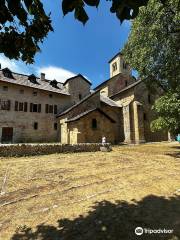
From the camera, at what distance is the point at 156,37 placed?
16125 mm

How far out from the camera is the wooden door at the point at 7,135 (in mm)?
28438

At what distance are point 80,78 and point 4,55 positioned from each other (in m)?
34.0

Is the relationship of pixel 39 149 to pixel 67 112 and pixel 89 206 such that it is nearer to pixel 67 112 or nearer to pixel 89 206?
pixel 89 206

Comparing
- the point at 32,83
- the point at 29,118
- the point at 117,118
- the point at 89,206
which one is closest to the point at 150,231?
the point at 89,206

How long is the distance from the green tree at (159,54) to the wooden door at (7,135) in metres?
20.6

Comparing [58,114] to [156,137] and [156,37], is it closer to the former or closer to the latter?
[156,137]

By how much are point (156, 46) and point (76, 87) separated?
21.0 m

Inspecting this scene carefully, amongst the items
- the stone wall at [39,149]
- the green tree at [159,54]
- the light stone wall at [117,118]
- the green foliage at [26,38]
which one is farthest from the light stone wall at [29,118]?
the green foliage at [26,38]

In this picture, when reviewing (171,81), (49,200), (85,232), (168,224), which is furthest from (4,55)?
(171,81)

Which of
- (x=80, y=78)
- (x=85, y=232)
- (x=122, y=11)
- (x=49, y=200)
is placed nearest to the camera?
(x=122, y=11)

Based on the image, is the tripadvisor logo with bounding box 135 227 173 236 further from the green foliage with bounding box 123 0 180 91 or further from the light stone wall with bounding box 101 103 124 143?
the light stone wall with bounding box 101 103 124 143

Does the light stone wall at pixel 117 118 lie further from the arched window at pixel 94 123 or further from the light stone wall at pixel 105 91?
the light stone wall at pixel 105 91

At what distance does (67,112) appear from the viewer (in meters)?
28.8

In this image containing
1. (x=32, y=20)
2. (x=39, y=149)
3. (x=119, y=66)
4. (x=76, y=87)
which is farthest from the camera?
(x=119, y=66)
